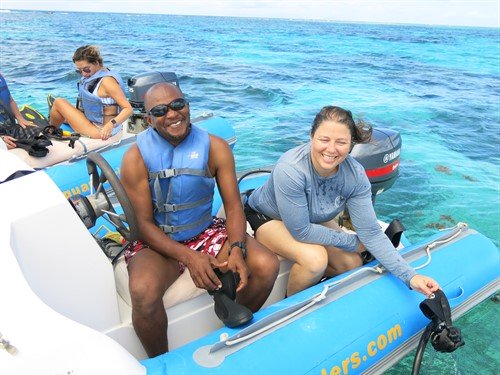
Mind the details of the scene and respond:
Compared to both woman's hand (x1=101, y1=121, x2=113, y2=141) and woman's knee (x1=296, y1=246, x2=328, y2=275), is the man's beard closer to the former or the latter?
woman's knee (x1=296, y1=246, x2=328, y2=275)

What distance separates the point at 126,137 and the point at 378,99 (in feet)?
24.1

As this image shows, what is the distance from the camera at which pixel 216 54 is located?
1866cm

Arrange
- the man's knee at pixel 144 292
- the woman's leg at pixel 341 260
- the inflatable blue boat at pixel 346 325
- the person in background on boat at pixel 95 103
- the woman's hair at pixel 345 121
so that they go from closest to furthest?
the inflatable blue boat at pixel 346 325 → the man's knee at pixel 144 292 → the woman's hair at pixel 345 121 → the woman's leg at pixel 341 260 → the person in background on boat at pixel 95 103

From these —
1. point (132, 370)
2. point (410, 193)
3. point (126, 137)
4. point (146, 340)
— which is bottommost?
point (410, 193)

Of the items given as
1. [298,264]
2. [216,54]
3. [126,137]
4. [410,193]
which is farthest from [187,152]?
[216,54]

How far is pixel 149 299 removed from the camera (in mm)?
1708

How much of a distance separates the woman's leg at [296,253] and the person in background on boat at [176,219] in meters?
0.20

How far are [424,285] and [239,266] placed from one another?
864 millimetres

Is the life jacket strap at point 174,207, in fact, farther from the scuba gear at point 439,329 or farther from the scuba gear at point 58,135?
the scuba gear at point 58,135

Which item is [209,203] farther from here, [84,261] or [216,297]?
[84,261]

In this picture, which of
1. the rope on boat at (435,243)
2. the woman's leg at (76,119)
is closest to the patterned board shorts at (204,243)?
the rope on boat at (435,243)

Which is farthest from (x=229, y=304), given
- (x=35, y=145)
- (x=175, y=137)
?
(x=35, y=145)

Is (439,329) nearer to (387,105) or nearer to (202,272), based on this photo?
(202,272)

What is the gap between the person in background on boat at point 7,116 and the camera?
3529 mm
